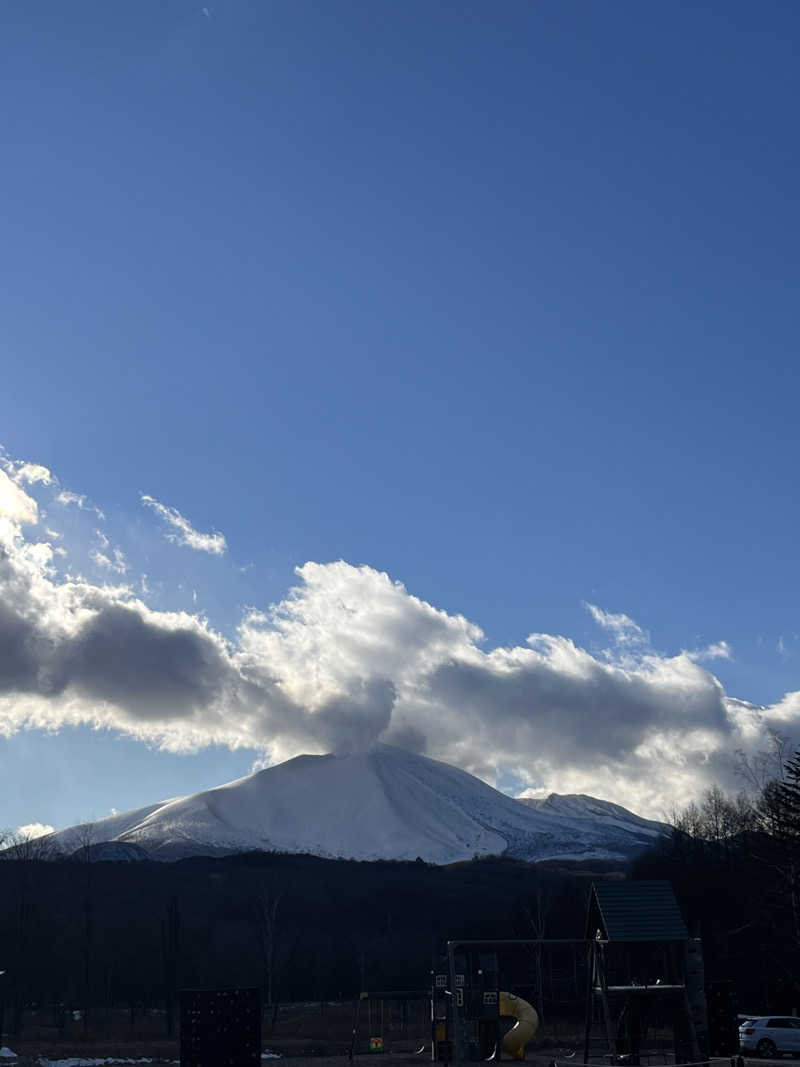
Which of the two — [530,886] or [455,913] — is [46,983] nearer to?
[455,913]

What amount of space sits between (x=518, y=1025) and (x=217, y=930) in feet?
346

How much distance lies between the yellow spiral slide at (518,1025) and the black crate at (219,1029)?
2116 centimetres

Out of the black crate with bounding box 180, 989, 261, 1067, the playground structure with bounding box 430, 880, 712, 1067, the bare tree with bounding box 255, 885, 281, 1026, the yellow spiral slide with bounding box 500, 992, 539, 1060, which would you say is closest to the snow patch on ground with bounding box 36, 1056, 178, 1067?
the playground structure with bounding box 430, 880, 712, 1067

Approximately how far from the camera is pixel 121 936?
128375 millimetres

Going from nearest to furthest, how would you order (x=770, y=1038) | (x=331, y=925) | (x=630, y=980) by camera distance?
(x=630, y=980), (x=770, y=1038), (x=331, y=925)

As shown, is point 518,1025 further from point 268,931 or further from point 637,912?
point 268,931

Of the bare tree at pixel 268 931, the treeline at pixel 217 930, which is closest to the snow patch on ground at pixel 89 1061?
the bare tree at pixel 268 931

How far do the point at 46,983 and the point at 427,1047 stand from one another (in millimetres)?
51362

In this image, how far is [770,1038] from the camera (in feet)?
163

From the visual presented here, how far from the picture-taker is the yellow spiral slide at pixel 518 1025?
51500mm

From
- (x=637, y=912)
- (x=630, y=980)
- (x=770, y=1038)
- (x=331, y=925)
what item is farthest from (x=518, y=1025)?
(x=331, y=925)

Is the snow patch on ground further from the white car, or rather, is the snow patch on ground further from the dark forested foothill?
the white car

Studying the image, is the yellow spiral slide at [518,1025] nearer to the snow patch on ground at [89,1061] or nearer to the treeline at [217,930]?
the treeline at [217,930]

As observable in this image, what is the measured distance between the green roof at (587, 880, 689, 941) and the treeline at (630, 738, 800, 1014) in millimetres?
31004
